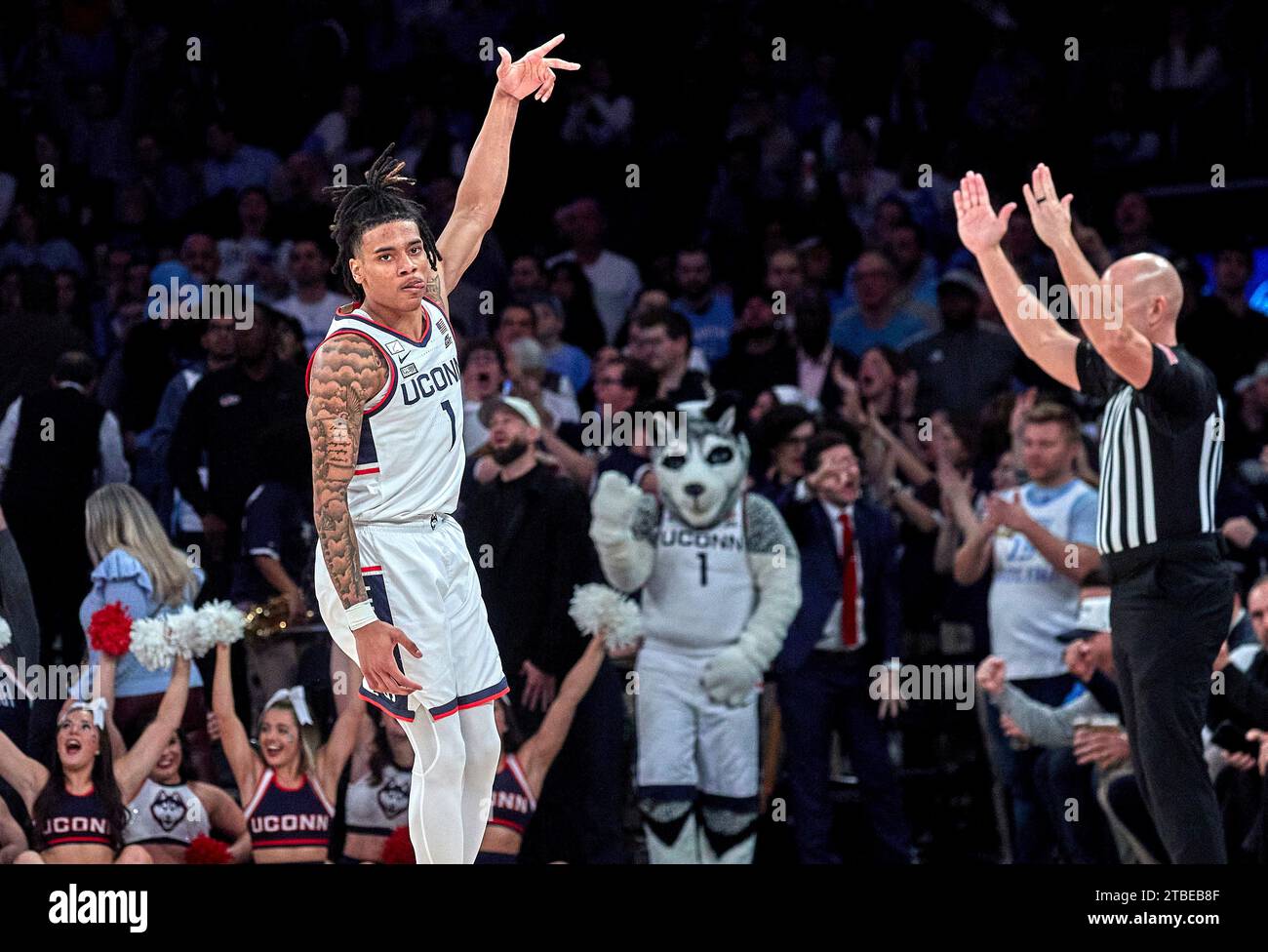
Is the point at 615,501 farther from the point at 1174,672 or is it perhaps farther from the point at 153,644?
the point at 1174,672

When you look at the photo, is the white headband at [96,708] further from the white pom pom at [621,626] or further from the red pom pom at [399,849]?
the white pom pom at [621,626]

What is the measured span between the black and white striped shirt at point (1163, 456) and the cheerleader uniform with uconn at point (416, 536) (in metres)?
1.93

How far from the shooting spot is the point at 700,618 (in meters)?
6.70

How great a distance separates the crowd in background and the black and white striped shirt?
92 centimetres

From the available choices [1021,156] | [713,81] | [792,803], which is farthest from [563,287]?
[792,803]

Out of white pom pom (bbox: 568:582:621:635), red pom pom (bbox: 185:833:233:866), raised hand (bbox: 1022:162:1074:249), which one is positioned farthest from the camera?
white pom pom (bbox: 568:582:621:635)

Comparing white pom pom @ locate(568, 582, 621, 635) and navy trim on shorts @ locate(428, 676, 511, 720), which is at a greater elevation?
white pom pom @ locate(568, 582, 621, 635)

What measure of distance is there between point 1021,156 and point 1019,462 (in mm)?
2520

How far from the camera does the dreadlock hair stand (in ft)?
14.7

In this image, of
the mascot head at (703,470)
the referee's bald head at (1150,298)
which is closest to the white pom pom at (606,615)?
the mascot head at (703,470)

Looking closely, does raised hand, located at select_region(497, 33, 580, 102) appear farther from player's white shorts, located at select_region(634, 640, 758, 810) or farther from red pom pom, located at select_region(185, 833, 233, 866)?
red pom pom, located at select_region(185, 833, 233, 866)

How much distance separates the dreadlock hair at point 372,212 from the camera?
4.48 metres

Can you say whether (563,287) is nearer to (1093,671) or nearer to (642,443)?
(642,443)

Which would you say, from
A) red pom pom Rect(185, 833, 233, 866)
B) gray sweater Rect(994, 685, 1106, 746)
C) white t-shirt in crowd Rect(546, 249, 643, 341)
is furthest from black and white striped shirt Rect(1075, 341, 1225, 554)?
white t-shirt in crowd Rect(546, 249, 643, 341)
